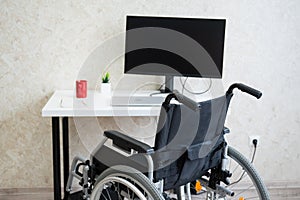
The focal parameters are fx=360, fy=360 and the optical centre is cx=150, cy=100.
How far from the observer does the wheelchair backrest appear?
5.08ft

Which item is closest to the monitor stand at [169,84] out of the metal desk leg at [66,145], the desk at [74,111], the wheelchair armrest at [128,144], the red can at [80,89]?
the desk at [74,111]

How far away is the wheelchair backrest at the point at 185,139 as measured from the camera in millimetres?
1550

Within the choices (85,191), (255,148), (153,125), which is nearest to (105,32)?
(153,125)

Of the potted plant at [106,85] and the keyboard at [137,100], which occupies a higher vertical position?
the potted plant at [106,85]

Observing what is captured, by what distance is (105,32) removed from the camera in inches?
97.8

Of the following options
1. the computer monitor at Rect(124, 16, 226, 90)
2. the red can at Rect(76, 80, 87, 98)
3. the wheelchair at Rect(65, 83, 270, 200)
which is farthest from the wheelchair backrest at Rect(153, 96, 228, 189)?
the red can at Rect(76, 80, 87, 98)

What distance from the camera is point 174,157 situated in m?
1.66

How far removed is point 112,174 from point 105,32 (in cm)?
117

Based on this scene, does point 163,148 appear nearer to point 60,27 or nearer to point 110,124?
point 110,124

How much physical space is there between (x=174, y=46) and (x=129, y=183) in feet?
3.52

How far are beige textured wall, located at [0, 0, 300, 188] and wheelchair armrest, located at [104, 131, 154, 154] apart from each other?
0.92 meters

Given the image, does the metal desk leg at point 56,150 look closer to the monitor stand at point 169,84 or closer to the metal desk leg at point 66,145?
the metal desk leg at point 66,145

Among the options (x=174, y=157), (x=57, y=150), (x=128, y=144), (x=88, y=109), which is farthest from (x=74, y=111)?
(x=174, y=157)

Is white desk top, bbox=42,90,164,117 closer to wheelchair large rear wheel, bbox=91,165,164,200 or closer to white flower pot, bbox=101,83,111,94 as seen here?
white flower pot, bbox=101,83,111,94
